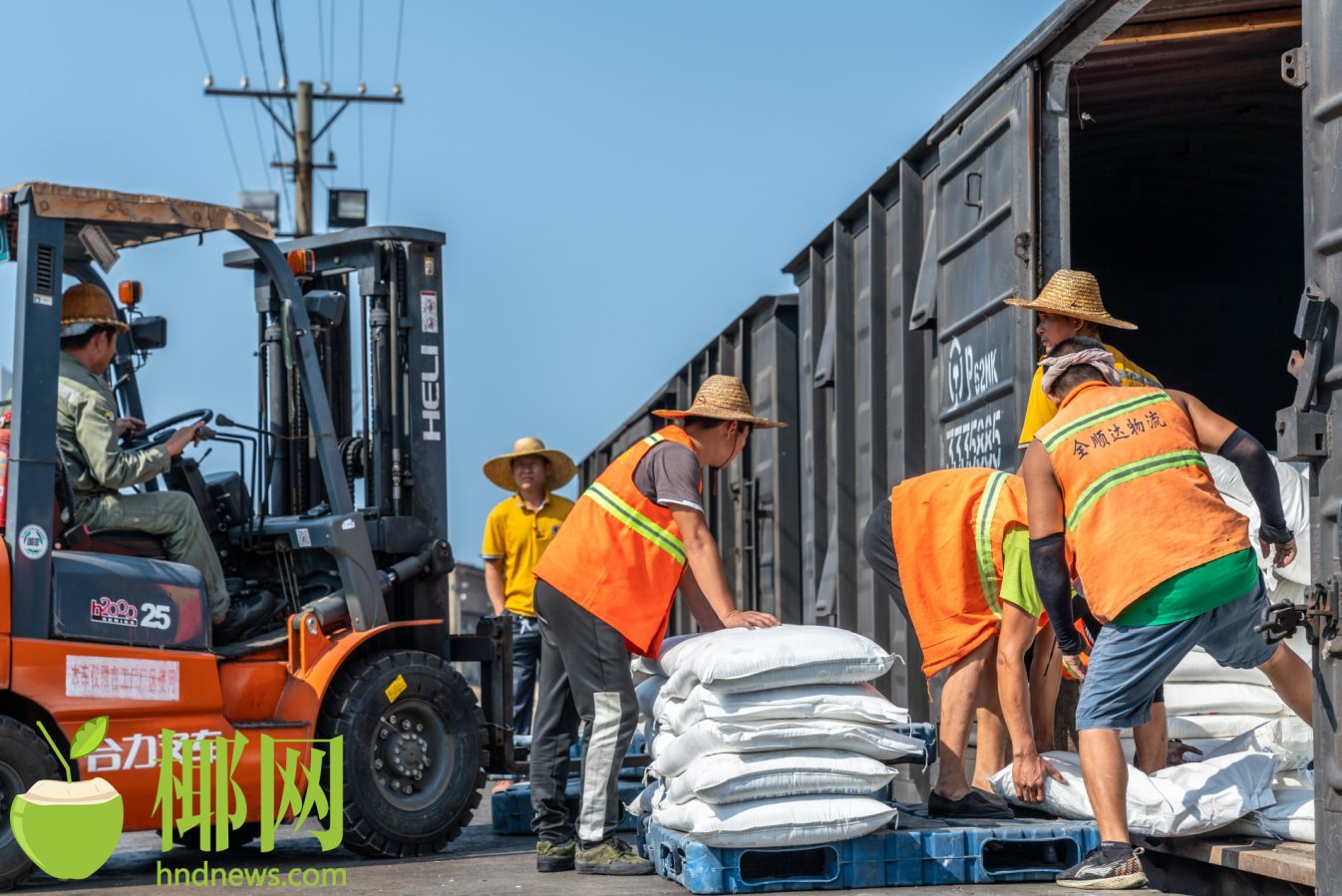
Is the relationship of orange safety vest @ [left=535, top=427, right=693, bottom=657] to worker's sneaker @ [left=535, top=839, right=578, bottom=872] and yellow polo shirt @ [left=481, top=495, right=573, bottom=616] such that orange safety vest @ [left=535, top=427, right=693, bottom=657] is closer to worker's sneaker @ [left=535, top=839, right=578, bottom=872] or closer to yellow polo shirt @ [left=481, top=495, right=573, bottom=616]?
worker's sneaker @ [left=535, top=839, right=578, bottom=872]

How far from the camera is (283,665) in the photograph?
613 cm

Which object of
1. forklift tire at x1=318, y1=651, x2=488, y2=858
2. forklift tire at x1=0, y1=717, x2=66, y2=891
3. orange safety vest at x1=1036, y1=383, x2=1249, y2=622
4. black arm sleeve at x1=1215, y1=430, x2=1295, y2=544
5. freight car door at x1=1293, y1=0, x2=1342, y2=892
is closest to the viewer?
freight car door at x1=1293, y1=0, x2=1342, y2=892

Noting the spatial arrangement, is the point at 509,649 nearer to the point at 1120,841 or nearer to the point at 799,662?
the point at 799,662

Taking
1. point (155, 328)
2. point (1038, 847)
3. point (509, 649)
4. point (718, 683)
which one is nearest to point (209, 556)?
point (155, 328)

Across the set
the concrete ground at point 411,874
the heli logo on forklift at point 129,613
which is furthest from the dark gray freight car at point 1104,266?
the heli logo on forklift at point 129,613

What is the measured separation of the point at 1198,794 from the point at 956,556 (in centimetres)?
126

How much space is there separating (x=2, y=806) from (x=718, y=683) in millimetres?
2350

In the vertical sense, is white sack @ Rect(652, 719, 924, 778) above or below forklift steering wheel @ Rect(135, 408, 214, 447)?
below

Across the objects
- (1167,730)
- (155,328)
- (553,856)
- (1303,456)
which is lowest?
(553,856)

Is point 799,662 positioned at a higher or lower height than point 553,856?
higher

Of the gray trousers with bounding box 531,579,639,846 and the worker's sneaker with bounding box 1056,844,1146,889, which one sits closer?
the worker's sneaker with bounding box 1056,844,1146,889

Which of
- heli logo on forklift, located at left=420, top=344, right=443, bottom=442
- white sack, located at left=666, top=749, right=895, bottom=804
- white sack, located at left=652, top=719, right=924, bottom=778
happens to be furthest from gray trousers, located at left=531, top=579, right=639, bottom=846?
heli logo on forklift, located at left=420, top=344, right=443, bottom=442

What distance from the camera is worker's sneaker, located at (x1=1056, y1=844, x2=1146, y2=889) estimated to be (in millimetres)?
4508

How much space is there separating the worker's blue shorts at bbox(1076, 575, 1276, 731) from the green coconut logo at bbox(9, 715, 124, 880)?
10.2 feet
